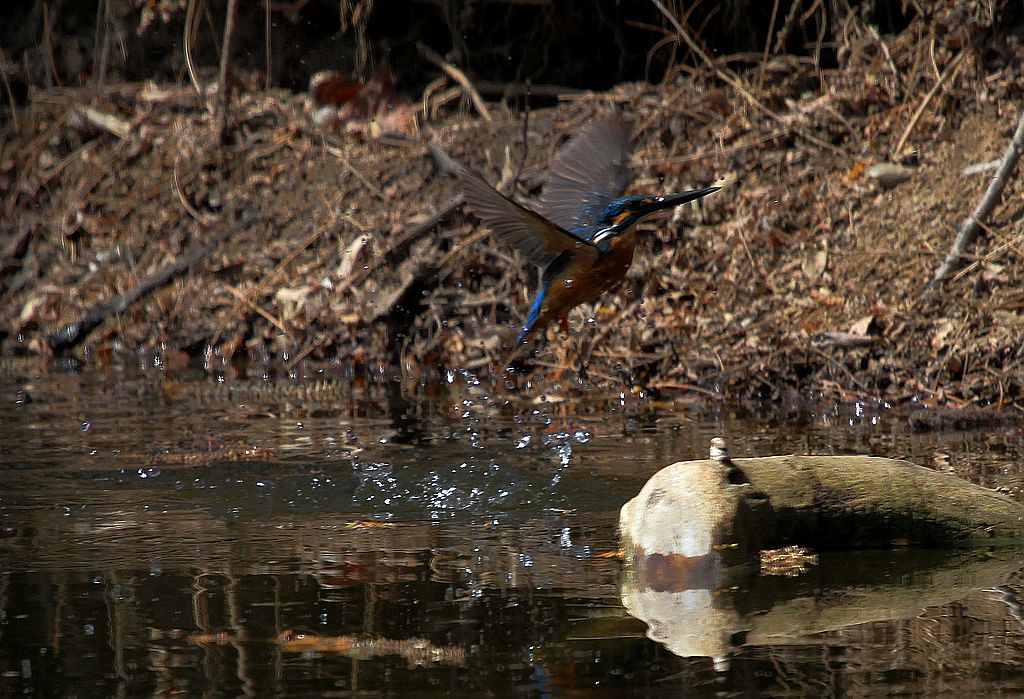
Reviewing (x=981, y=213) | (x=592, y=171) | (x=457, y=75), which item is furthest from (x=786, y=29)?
(x=592, y=171)

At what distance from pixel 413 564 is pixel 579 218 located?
2429mm

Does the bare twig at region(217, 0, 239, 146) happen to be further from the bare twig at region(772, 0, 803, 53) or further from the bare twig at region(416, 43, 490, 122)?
the bare twig at region(772, 0, 803, 53)

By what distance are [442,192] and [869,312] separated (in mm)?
3490

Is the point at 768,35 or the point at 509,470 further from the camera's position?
the point at 768,35

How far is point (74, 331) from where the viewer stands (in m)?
9.62

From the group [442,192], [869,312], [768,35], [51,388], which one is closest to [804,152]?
[768,35]

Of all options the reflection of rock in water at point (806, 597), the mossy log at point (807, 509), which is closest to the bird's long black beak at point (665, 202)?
the mossy log at point (807, 509)

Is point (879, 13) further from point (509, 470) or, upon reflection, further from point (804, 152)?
point (509, 470)

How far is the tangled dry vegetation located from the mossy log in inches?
99.5

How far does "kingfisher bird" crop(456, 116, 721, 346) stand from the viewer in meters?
5.07

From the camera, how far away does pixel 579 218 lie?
595cm

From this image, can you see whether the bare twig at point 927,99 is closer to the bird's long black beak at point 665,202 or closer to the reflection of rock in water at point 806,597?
the bird's long black beak at point 665,202

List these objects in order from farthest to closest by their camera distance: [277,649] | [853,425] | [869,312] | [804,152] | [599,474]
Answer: [804,152] < [869,312] < [853,425] < [599,474] < [277,649]

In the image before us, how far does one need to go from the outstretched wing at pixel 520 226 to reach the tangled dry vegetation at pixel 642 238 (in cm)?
189
